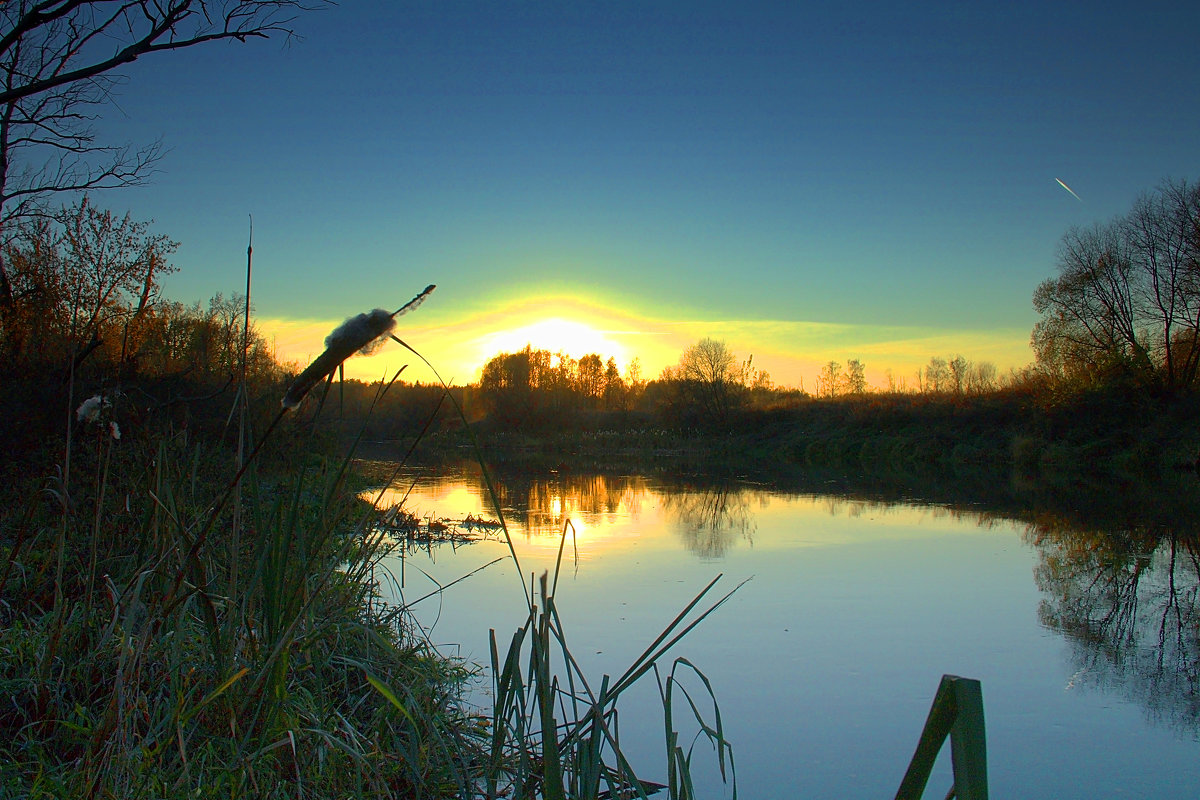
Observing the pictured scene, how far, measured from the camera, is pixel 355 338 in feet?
3.53

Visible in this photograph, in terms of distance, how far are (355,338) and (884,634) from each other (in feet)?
15.5

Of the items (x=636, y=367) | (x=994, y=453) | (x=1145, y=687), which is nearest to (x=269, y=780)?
(x=1145, y=687)

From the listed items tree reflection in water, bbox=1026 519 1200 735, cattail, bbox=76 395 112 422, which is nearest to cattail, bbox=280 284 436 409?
cattail, bbox=76 395 112 422

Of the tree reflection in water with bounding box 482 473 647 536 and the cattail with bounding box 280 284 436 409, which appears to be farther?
the tree reflection in water with bounding box 482 473 647 536

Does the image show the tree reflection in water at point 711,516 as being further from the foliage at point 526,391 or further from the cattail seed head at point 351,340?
the foliage at point 526,391

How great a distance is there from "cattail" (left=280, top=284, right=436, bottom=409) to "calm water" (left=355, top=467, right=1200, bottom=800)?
70 cm

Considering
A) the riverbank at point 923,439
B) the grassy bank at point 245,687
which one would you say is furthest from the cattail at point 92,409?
the riverbank at point 923,439

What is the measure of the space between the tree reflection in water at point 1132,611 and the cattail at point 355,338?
4172 mm

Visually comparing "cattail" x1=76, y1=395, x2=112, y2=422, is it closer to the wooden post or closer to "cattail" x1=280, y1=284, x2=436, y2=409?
"cattail" x1=280, y1=284, x2=436, y2=409

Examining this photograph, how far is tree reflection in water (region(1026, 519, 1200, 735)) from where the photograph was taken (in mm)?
4113

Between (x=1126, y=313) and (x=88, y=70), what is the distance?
24.8 m

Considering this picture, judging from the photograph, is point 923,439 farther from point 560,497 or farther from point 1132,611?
point 1132,611

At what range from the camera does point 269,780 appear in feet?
6.24

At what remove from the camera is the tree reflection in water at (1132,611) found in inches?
162
